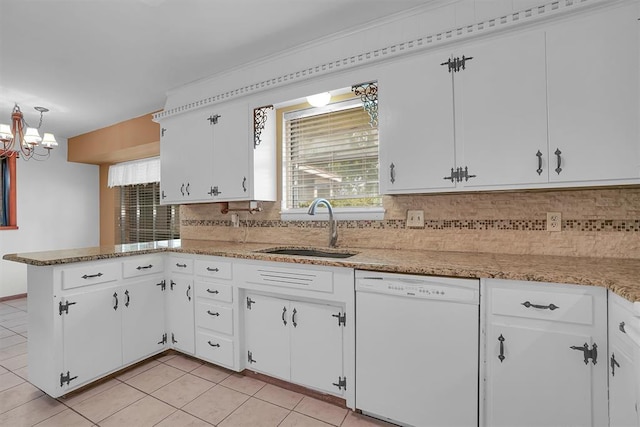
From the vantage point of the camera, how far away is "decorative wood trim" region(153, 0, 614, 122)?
1.63m

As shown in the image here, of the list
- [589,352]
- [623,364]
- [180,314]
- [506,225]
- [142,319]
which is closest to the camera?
[623,364]

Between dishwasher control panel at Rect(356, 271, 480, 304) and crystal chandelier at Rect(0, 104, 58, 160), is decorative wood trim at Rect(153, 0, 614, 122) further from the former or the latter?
crystal chandelier at Rect(0, 104, 58, 160)

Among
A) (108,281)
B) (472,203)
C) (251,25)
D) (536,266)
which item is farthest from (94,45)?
(536,266)

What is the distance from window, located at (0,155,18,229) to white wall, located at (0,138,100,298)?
0.27 feet

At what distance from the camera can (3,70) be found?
2740mm

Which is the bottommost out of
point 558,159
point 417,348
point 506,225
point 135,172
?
point 417,348

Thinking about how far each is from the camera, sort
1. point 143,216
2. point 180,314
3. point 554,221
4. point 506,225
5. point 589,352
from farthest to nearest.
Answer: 1. point 143,216
2. point 180,314
3. point 506,225
4. point 554,221
5. point 589,352

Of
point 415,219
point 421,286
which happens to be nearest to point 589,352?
point 421,286

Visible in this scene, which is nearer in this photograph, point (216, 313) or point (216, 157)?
point (216, 313)

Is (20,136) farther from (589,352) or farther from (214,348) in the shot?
(589,352)

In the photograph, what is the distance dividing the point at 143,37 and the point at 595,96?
9.34 feet

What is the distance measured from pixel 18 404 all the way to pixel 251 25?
290cm

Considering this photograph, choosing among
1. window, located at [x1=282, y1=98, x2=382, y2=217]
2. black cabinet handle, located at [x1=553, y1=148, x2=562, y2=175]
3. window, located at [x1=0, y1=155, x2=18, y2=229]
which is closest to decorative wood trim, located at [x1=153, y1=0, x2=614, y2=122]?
window, located at [x1=282, y1=98, x2=382, y2=217]

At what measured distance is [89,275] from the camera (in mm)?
2125
